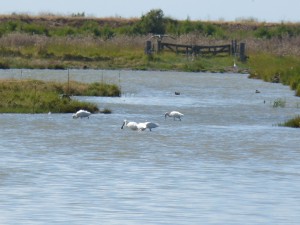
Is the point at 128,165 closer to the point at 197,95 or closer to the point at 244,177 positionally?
the point at 244,177

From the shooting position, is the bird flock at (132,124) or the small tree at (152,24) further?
the small tree at (152,24)

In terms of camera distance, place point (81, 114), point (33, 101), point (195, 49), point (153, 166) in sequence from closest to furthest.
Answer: point (153, 166), point (81, 114), point (33, 101), point (195, 49)

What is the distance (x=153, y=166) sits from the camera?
64.4 feet

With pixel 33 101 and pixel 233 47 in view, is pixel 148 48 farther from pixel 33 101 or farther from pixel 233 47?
pixel 33 101

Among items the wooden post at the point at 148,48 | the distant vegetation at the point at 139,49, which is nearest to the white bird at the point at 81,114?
the distant vegetation at the point at 139,49

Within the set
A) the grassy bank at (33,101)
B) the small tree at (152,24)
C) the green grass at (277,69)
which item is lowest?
the green grass at (277,69)

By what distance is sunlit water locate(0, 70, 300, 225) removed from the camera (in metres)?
14.8

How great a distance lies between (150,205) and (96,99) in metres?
19.1

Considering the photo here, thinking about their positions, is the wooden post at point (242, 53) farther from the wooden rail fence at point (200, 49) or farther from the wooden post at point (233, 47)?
the wooden post at point (233, 47)

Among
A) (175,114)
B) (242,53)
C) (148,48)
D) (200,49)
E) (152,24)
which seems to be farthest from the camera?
(152,24)

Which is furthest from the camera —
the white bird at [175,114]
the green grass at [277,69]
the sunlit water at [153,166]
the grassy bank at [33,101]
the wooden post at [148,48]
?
the wooden post at [148,48]

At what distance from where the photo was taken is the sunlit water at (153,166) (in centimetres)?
1483

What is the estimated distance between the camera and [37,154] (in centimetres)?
2103

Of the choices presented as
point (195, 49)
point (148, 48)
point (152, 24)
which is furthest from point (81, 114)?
point (152, 24)
